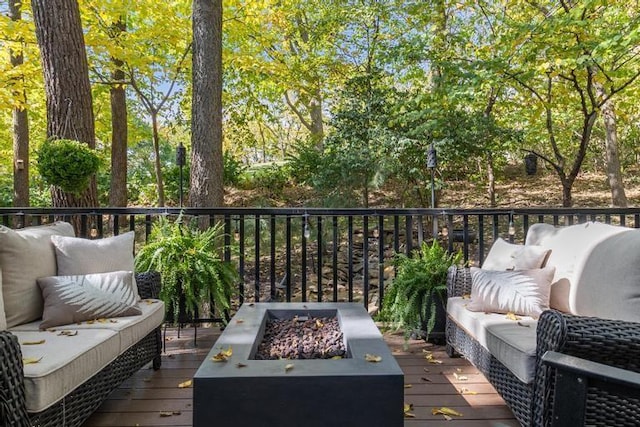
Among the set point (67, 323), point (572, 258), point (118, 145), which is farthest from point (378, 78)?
point (67, 323)

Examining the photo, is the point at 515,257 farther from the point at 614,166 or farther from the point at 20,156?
the point at 20,156

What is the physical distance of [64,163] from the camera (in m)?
3.36

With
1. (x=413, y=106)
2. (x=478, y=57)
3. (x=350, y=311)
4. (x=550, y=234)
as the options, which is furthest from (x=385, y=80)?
(x=350, y=311)

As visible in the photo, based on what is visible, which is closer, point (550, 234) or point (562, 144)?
point (550, 234)

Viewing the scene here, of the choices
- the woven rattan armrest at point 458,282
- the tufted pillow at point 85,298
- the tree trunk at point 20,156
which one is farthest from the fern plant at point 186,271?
the tree trunk at point 20,156

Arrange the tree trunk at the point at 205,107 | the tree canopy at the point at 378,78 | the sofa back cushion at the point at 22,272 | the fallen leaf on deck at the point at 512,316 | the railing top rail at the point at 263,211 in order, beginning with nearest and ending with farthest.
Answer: the sofa back cushion at the point at 22,272, the fallen leaf on deck at the point at 512,316, the railing top rail at the point at 263,211, the tree trunk at the point at 205,107, the tree canopy at the point at 378,78

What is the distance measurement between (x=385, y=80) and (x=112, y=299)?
6951 millimetres

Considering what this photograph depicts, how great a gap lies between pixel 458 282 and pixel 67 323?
230 centimetres

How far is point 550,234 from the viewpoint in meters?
2.68

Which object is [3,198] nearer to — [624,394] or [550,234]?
[550,234]

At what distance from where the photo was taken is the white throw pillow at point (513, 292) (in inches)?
90.2

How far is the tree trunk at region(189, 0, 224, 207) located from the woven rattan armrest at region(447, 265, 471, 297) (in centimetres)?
276

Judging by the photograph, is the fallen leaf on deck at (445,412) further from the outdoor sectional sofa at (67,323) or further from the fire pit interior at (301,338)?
the outdoor sectional sofa at (67,323)

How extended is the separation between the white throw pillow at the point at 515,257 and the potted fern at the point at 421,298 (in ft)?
1.21
